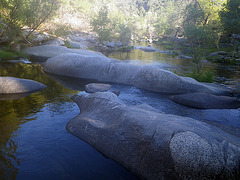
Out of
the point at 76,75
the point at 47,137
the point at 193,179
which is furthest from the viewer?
the point at 76,75

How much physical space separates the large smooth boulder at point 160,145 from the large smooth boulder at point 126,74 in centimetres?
510

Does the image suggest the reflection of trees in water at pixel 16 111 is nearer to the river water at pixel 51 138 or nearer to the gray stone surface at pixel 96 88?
the river water at pixel 51 138

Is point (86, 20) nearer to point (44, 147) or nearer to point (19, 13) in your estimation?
point (19, 13)

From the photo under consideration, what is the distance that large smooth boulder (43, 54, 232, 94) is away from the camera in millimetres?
9453

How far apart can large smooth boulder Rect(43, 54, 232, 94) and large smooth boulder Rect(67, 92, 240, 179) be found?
16.7 feet

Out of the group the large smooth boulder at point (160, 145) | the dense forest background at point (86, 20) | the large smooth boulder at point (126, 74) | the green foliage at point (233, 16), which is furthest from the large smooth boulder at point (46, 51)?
the green foliage at point (233, 16)

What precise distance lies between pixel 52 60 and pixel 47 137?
9340mm

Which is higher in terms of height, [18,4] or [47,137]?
[18,4]

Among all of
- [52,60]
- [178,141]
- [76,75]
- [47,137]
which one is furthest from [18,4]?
[178,141]

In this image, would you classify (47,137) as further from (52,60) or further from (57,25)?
(57,25)

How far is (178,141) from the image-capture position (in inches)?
141

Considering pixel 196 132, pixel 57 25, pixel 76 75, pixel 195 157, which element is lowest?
pixel 76 75

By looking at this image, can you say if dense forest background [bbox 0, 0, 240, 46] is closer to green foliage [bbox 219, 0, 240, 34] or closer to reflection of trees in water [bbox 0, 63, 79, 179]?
green foliage [bbox 219, 0, 240, 34]

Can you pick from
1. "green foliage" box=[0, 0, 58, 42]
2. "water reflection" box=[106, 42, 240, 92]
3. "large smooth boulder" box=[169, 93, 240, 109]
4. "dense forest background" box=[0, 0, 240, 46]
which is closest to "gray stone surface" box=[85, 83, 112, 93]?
"large smooth boulder" box=[169, 93, 240, 109]
